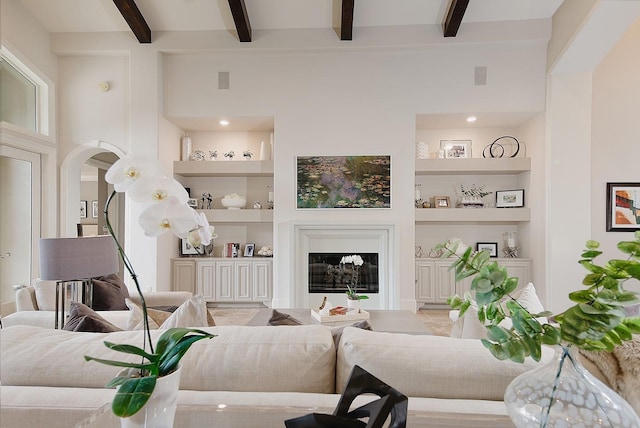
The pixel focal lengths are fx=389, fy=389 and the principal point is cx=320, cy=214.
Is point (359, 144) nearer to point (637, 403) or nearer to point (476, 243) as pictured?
point (476, 243)

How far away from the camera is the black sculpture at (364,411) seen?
2.46 feet

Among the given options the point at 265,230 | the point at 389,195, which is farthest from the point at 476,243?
the point at 265,230

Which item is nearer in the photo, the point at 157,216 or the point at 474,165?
the point at 157,216

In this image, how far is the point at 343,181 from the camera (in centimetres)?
507

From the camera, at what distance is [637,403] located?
44.6 inches

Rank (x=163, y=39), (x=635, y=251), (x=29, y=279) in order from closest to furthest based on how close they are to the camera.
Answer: (x=635, y=251), (x=29, y=279), (x=163, y=39)

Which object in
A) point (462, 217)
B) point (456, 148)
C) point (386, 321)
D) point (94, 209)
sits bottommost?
point (386, 321)

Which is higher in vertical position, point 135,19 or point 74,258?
point 135,19

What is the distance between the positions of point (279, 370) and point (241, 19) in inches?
172

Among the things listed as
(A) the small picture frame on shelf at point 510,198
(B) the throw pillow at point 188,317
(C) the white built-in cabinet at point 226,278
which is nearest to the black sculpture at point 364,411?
(B) the throw pillow at point 188,317

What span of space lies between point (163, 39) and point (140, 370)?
5190 millimetres

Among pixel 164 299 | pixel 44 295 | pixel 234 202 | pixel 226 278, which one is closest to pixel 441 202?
pixel 234 202

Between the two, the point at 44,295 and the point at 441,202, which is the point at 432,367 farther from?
the point at 441,202

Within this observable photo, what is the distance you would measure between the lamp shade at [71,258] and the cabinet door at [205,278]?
3078 mm
